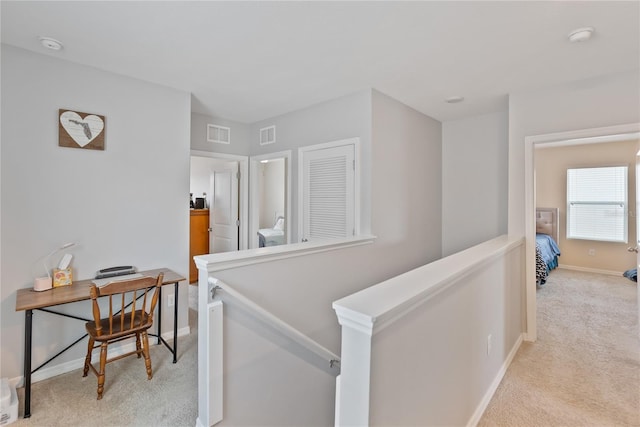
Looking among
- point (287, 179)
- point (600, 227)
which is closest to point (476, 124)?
point (287, 179)

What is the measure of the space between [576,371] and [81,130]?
4606 millimetres

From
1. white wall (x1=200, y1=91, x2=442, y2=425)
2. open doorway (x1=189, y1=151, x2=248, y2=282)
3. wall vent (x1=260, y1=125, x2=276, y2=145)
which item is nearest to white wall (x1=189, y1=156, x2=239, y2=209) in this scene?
open doorway (x1=189, y1=151, x2=248, y2=282)

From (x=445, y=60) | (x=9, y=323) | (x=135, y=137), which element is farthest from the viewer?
(x=135, y=137)

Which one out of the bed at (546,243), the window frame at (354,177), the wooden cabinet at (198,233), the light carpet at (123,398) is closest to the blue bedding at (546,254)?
the bed at (546,243)

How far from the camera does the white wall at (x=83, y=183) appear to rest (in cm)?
230

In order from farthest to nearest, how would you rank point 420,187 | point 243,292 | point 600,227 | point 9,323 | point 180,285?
point 600,227 → point 420,187 → point 180,285 → point 9,323 → point 243,292

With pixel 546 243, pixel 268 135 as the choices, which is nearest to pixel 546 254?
pixel 546 243

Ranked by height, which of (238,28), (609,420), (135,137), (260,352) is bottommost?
(609,420)

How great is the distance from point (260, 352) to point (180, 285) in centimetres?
167

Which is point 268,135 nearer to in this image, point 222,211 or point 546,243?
point 222,211

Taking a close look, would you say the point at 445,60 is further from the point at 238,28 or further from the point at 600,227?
the point at 600,227

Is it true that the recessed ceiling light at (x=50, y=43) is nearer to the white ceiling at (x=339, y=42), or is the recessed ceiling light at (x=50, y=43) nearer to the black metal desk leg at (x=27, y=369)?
the white ceiling at (x=339, y=42)

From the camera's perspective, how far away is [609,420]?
6.47 feet

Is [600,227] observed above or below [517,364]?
above
